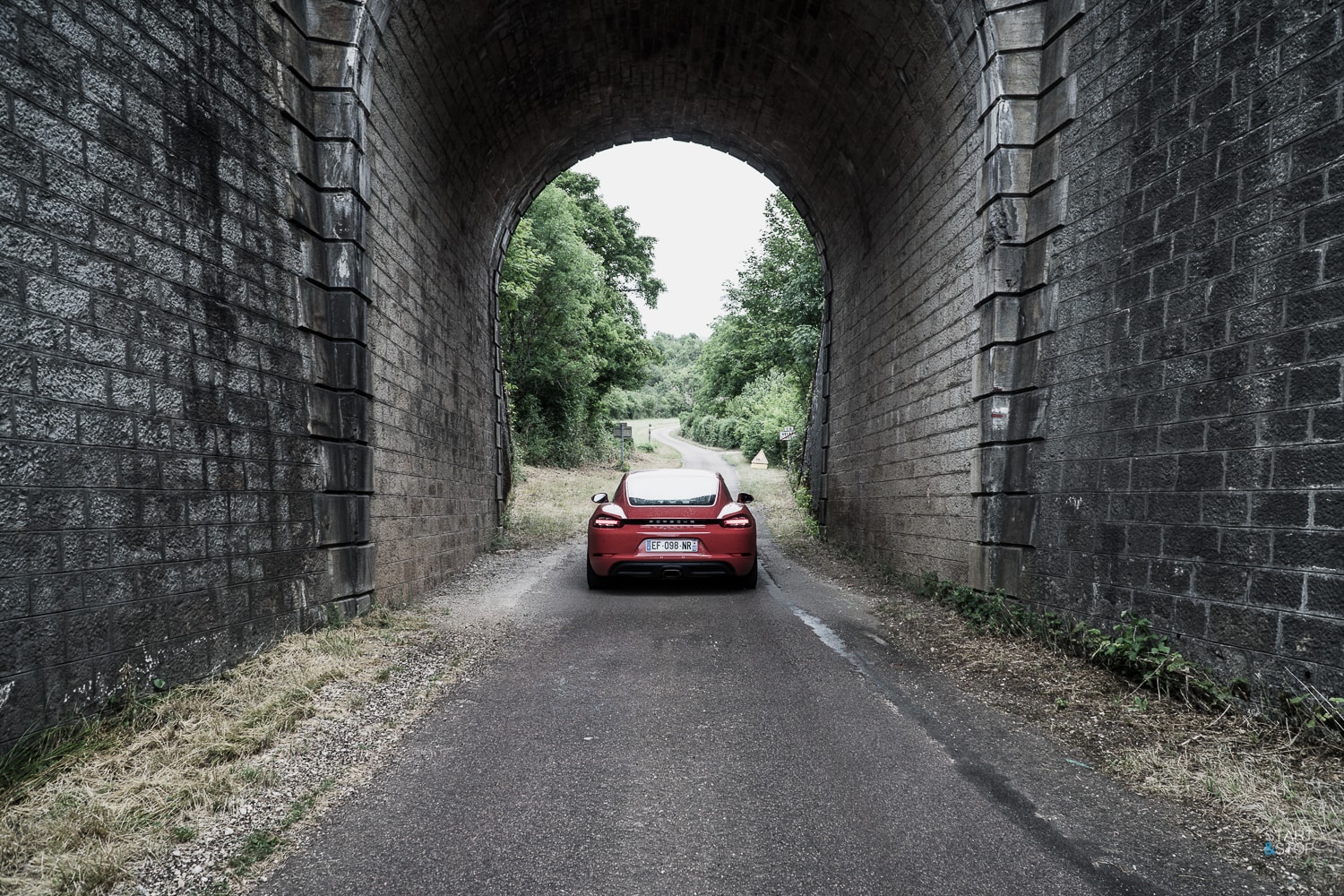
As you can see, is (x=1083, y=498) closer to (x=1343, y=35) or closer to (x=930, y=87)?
(x=1343, y=35)

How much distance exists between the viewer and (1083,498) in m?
5.30

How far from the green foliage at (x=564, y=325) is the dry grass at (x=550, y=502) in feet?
3.55

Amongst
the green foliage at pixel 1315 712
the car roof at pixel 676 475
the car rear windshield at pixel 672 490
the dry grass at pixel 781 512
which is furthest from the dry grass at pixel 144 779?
the dry grass at pixel 781 512

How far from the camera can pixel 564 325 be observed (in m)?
28.3

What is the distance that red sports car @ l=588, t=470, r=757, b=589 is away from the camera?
27.3 ft

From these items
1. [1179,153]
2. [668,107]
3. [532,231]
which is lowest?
[1179,153]

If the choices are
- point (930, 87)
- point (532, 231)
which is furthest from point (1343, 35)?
point (532, 231)

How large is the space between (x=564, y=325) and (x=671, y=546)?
832 inches

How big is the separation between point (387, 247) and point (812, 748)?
5917 mm

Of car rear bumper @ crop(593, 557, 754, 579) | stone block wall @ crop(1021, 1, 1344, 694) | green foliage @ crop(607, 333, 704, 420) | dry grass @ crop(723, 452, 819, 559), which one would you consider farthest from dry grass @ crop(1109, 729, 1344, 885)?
green foliage @ crop(607, 333, 704, 420)

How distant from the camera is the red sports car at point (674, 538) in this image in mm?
8320

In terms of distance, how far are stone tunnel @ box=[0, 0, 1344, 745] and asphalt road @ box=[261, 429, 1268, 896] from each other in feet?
4.95

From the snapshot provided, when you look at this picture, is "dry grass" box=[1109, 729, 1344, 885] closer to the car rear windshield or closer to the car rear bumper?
the car rear bumper

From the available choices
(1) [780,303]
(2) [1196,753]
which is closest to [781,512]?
(1) [780,303]
